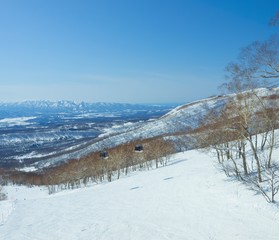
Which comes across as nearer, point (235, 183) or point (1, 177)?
point (235, 183)

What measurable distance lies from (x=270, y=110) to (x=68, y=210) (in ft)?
94.9

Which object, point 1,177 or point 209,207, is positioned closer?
point 209,207

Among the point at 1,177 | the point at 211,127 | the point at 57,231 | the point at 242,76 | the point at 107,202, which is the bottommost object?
the point at 1,177

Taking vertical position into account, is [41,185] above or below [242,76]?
below

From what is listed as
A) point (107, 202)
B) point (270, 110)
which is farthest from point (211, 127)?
point (107, 202)

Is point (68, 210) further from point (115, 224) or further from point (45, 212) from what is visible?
point (115, 224)

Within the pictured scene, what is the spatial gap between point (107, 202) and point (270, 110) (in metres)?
24.9

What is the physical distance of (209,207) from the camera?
22812 mm

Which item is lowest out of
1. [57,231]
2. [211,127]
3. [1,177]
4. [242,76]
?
[1,177]

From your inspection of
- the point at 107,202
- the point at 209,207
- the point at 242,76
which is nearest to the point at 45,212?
the point at 107,202

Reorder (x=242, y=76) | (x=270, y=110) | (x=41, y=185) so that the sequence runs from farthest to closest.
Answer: (x=41, y=185) < (x=270, y=110) < (x=242, y=76)

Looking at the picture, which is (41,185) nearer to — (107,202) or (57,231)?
(107,202)

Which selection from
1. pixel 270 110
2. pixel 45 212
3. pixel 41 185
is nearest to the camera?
pixel 45 212

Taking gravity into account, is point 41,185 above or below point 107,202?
below
